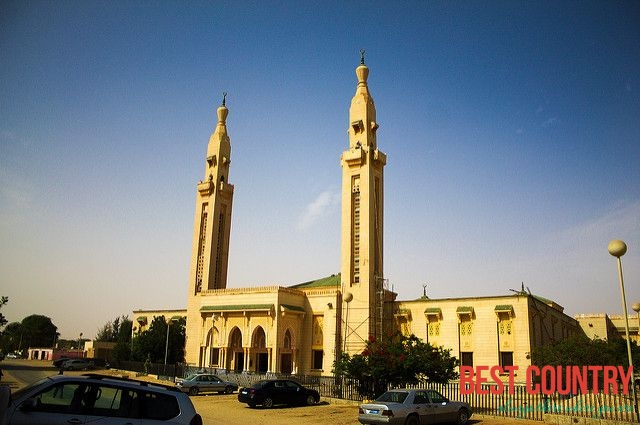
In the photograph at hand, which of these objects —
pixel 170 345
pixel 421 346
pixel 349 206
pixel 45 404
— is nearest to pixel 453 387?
pixel 421 346

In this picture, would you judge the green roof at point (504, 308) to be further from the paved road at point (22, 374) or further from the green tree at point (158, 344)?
the paved road at point (22, 374)

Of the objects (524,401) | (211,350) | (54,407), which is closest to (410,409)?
(524,401)

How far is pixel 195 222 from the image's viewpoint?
51000mm

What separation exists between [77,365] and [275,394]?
35467 mm

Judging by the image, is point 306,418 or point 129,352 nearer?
point 306,418

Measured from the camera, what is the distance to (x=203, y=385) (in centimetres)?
2894

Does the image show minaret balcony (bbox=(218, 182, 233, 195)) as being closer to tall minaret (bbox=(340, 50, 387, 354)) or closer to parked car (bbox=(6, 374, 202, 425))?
tall minaret (bbox=(340, 50, 387, 354))

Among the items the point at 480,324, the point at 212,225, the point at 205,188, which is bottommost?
the point at 480,324

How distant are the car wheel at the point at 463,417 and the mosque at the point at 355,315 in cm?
1818

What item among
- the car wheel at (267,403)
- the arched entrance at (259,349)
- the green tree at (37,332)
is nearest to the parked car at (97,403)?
the car wheel at (267,403)

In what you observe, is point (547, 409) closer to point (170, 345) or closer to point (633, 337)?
point (170, 345)

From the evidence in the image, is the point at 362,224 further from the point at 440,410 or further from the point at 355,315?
the point at 440,410

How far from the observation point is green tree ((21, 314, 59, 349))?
11488 cm

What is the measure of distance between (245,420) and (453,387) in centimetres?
917
